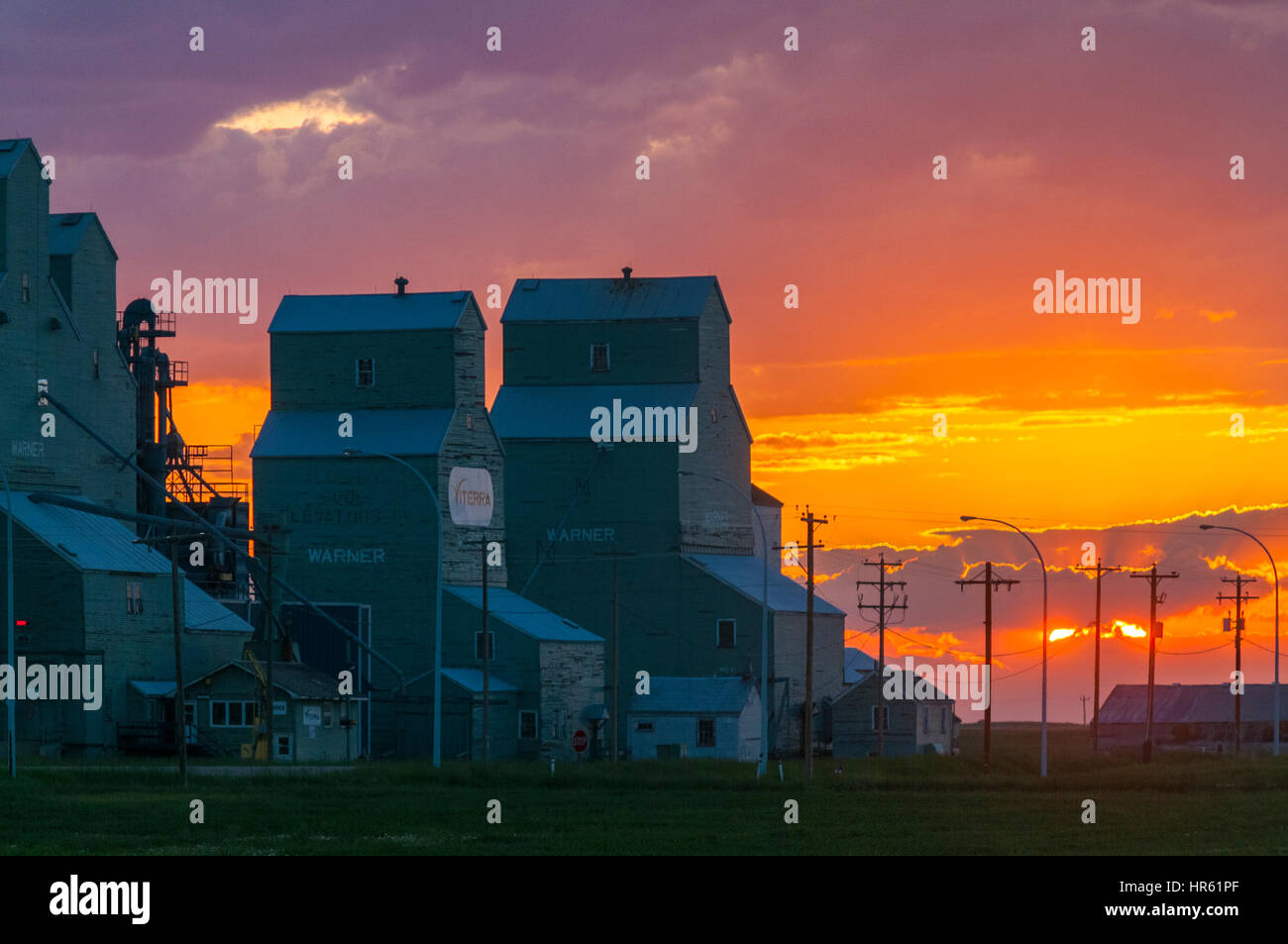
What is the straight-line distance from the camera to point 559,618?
91.4 metres

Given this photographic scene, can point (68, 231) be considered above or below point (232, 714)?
above

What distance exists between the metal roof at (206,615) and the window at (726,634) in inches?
877

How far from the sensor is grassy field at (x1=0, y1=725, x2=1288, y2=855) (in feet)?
124

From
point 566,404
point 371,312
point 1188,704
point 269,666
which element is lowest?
point 1188,704

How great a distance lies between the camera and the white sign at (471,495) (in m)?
89.4

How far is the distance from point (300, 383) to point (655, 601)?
1982 cm

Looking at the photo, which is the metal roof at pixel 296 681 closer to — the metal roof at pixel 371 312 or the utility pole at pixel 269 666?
the utility pole at pixel 269 666

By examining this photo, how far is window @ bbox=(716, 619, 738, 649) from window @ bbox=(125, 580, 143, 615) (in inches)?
1093

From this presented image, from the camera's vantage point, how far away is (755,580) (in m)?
96.1

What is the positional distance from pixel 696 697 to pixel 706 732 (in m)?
1.77

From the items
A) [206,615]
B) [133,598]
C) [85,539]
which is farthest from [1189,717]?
[85,539]
